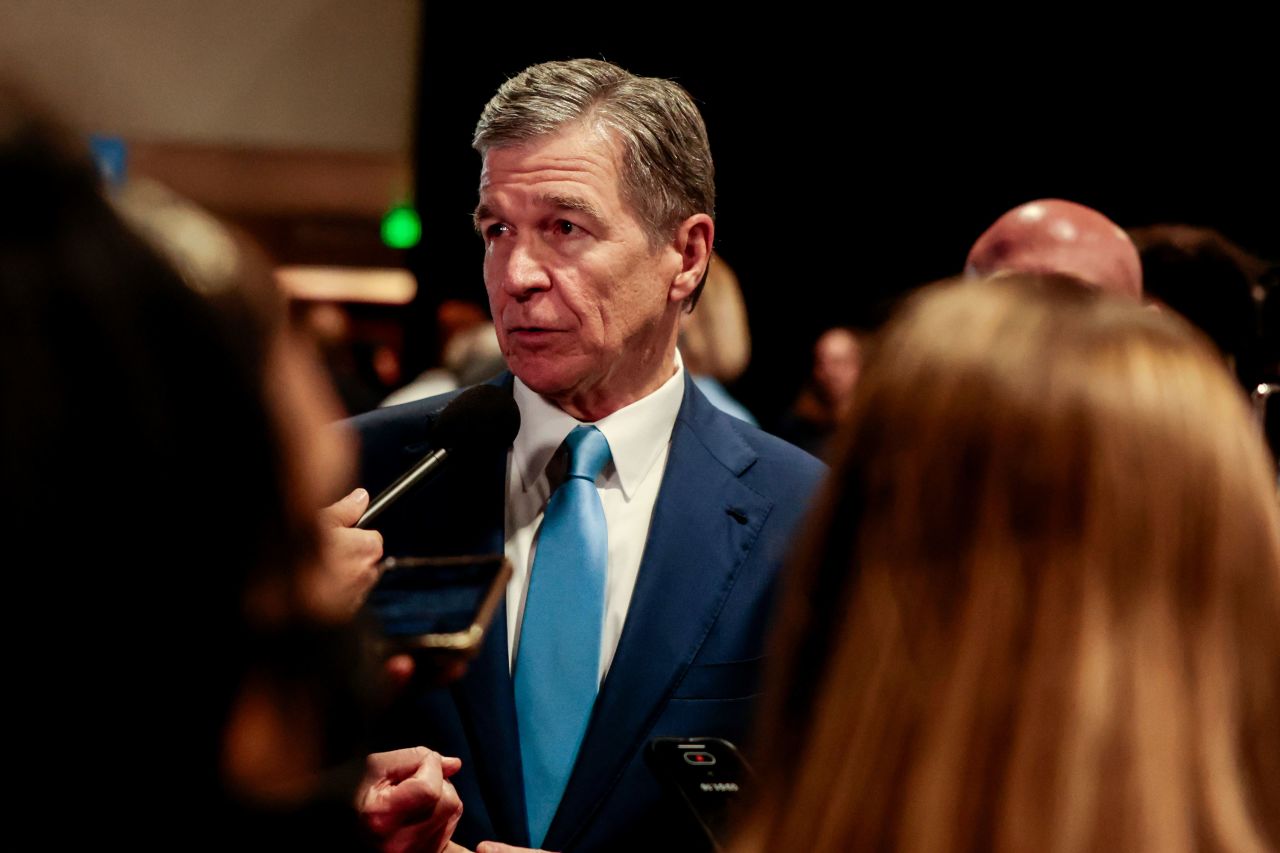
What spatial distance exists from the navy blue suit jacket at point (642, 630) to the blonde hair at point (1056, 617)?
30.8 inches

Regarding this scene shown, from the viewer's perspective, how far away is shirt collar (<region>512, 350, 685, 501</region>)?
1.95 m

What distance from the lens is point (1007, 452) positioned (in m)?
0.91

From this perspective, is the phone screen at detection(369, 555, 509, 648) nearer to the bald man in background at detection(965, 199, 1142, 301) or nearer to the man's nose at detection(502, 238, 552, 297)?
the man's nose at detection(502, 238, 552, 297)

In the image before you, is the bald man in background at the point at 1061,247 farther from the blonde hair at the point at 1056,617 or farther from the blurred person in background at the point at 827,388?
the blurred person in background at the point at 827,388

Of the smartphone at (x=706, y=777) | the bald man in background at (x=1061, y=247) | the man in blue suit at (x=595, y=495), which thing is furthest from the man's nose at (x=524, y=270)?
the bald man in background at (x=1061, y=247)

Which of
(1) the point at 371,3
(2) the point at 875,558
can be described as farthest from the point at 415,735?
(1) the point at 371,3

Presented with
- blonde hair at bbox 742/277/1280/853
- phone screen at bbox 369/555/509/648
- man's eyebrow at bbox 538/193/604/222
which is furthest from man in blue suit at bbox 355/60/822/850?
blonde hair at bbox 742/277/1280/853

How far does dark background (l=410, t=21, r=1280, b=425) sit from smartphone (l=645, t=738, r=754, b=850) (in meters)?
5.04

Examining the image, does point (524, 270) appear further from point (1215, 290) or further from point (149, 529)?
point (1215, 290)

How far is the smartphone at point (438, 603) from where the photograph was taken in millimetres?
995

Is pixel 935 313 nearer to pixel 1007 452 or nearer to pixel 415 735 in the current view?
pixel 1007 452

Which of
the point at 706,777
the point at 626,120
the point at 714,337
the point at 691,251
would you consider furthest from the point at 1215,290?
the point at 706,777

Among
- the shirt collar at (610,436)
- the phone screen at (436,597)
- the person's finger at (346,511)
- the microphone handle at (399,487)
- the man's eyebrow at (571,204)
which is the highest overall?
the man's eyebrow at (571,204)

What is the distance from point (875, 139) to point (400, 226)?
284 centimetres
